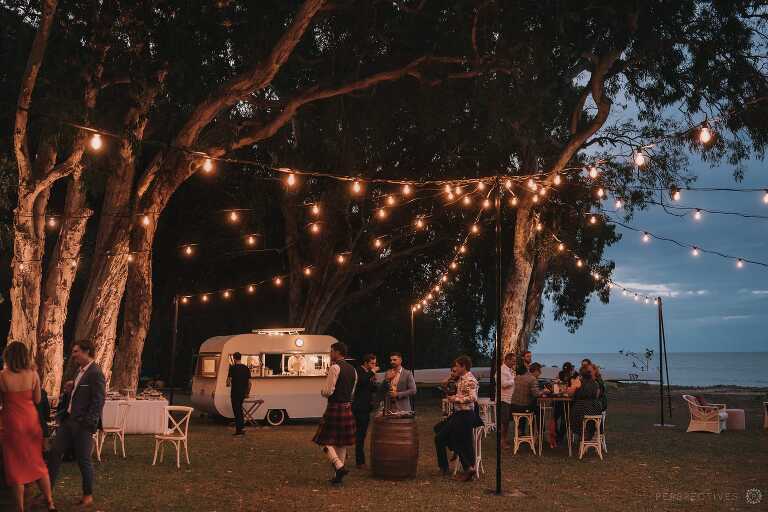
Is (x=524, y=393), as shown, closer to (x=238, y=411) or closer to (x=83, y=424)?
(x=238, y=411)

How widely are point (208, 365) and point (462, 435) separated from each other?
417 inches

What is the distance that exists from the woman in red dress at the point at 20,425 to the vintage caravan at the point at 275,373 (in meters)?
11.1

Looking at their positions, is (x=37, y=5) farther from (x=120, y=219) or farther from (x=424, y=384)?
(x=424, y=384)

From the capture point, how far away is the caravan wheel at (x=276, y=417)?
1819cm

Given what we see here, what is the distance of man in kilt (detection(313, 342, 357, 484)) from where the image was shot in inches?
367

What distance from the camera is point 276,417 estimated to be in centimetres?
1839

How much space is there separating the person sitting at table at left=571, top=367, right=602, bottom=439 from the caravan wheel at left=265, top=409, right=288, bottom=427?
7562 millimetres

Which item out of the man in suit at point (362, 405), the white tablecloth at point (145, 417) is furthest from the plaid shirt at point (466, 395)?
the white tablecloth at point (145, 417)

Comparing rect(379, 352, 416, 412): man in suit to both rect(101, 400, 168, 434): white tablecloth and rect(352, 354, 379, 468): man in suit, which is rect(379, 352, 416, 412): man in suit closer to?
rect(352, 354, 379, 468): man in suit

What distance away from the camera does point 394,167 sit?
24.3 meters

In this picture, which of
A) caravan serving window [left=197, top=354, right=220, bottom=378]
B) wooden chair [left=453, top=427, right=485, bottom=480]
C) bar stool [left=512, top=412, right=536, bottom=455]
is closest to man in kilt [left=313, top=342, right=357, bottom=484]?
wooden chair [left=453, top=427, right=485, bottom=480]

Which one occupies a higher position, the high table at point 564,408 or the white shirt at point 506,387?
the white shirt at point 506,387

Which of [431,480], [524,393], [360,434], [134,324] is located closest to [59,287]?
[134,324]

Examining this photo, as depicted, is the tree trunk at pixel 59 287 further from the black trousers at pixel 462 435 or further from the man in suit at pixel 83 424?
the black trousers at pixel 462 435
